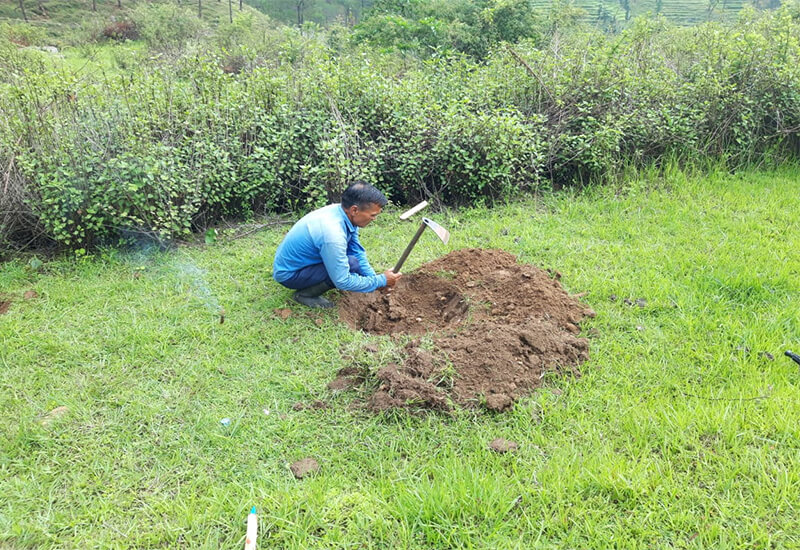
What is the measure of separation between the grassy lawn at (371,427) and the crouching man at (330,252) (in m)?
0.25

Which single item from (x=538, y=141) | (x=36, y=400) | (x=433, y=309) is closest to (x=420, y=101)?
(x=538, y=141)

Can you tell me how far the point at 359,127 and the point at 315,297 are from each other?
2.54 meters

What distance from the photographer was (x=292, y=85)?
5.89m

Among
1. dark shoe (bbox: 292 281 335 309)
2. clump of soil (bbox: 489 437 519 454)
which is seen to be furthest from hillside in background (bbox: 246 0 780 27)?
clump of soil (bbox: 489 437 519 454)

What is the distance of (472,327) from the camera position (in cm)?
340

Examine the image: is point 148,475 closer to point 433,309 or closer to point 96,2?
point 433,309

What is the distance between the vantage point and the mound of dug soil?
2.93m

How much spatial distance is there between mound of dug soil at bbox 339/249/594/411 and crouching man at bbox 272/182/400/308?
0.27 m

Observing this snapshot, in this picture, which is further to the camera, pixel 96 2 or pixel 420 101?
pixel 96 2

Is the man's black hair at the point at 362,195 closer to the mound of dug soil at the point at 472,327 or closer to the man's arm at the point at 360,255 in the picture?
the man's arm at the point at 360,255

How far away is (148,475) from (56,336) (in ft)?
5.57

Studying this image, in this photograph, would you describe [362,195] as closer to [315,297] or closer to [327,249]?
[327,249]

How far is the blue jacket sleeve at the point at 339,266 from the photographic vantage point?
3539 millimetres

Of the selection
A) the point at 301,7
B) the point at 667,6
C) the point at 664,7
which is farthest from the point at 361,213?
the point at 301,7
